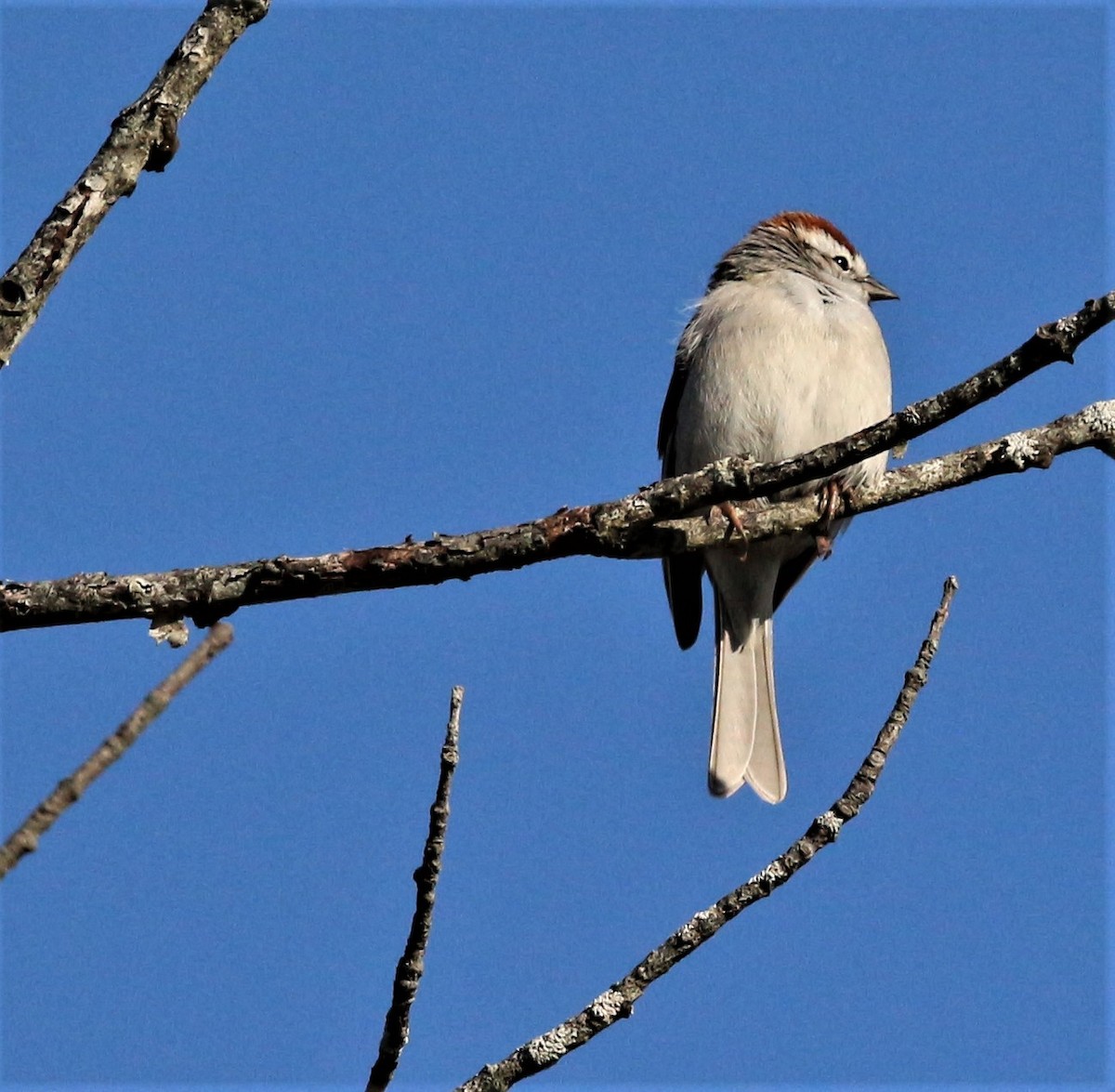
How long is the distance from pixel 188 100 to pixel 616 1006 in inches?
81.1

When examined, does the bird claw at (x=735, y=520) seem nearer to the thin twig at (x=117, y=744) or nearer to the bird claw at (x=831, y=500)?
the bird claw at (x=831, y=500)

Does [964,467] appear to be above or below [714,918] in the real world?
above

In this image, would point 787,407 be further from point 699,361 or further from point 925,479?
point 925,479

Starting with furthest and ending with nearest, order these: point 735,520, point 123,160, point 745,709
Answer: point 745,709
point 735,520
point 123,160

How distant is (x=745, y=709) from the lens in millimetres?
6684

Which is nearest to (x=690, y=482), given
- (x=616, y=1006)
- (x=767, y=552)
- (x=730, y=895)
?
(x=730, y=895)

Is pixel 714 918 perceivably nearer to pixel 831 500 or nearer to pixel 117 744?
pixel 117 744

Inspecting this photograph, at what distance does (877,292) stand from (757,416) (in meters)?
1.62

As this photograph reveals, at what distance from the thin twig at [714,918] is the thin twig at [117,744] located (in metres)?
1.15

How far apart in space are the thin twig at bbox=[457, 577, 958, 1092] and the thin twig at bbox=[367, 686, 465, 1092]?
166 mm

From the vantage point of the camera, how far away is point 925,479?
162 inches

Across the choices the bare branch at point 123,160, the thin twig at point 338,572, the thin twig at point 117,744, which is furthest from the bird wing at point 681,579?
the thin twig at point 117,744

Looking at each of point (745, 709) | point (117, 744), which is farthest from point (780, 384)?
point (117, 744)

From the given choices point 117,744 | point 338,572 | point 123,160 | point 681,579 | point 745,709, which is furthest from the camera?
point 681,579
